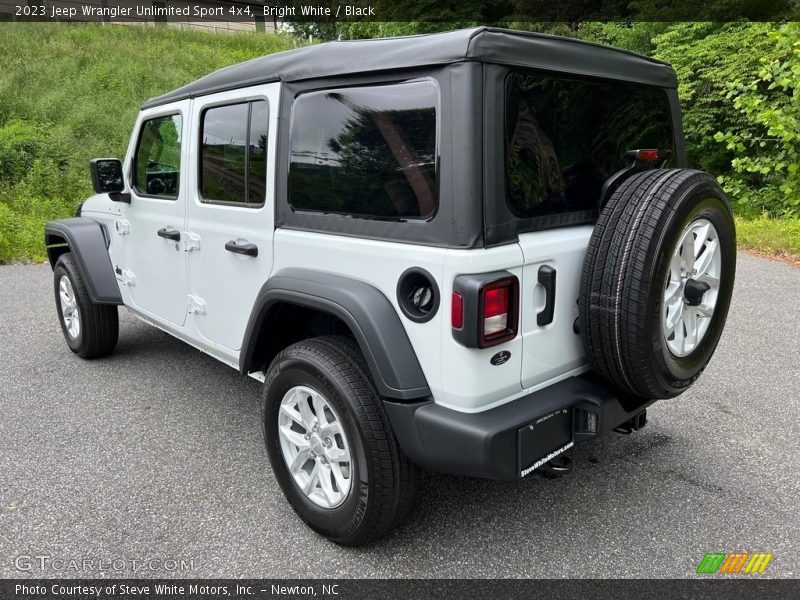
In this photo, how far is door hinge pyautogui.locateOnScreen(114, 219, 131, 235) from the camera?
4.10 metres

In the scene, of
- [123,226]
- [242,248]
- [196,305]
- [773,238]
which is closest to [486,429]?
[242,248]

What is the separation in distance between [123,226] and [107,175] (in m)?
0.35

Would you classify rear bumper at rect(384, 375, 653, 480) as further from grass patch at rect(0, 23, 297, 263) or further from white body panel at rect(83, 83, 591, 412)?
grass patch at rect(0, 23, 297, 263)

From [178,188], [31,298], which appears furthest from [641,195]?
[31,298]

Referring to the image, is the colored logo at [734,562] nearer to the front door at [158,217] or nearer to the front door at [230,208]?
the front door at [230,208]

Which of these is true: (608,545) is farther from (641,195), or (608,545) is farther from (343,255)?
(343,255)

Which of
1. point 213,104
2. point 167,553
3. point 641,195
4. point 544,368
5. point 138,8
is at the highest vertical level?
point 138,8

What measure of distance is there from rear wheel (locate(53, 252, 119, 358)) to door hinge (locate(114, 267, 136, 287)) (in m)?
0.30

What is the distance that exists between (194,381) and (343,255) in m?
2.45

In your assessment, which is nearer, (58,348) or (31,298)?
(58,348)

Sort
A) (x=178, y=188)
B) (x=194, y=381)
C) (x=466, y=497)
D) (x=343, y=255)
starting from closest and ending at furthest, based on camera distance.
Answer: (x=343, y=255) → (x=466, y=497) → (x=178, y=188) → (x=194, y=381)

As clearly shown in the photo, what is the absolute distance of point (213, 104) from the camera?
10.5 feet

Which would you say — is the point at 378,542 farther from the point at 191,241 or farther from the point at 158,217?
the point at 158,217

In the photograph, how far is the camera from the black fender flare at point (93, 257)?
4.37 m
